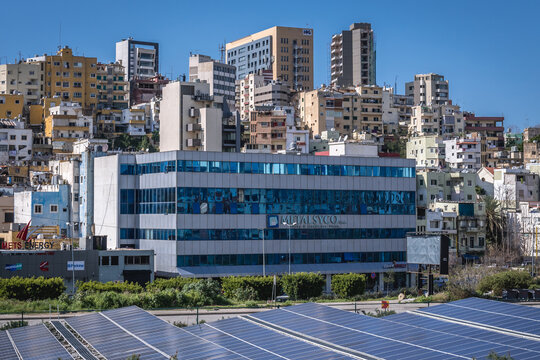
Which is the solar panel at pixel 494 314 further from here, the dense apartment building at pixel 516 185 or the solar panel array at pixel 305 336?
the dense apartment building at pixel 516 185

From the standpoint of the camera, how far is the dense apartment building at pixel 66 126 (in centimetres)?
12012

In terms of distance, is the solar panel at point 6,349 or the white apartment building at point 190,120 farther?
the white apartment building at point 190,120

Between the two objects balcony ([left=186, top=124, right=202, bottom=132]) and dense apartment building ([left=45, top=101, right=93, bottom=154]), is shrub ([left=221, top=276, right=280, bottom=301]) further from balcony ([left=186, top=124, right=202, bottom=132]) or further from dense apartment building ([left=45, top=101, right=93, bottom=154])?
dense apartment building ([left=45, top=101, right=93, bottom=154])

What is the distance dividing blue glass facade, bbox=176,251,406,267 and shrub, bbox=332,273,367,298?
10.9 m

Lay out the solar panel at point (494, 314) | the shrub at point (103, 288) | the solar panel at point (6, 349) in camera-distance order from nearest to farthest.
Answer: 1. the solar panel at point (6, 349)
2. the solar panel at point (494, 314)
3. the shrub at point (103, 288)

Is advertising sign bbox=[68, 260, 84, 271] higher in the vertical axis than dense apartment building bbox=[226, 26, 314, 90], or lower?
lower

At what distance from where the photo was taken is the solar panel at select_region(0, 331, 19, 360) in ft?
85.8

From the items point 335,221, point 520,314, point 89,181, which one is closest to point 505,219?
point 335,221

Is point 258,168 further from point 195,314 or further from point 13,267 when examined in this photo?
point 195,314

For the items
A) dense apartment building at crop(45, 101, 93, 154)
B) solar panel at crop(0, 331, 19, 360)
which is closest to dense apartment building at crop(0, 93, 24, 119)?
dense apartment building at crop(45, 101, 93, 154)

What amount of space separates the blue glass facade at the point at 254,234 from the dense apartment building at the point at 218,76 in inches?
3283

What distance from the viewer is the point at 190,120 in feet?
329

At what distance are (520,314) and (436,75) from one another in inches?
6141

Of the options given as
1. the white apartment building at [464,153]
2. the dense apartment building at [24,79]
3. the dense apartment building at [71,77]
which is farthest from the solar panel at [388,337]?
the dense apartment building at [24,79]
